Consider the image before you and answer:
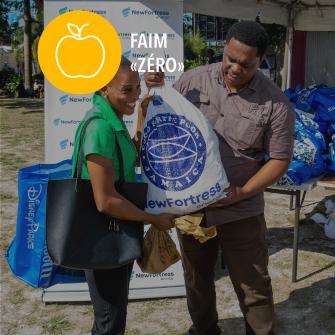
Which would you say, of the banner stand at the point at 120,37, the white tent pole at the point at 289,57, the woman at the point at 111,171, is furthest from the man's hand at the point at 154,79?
the white tent pole at the point at 289,57

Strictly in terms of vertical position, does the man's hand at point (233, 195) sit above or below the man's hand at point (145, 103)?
below

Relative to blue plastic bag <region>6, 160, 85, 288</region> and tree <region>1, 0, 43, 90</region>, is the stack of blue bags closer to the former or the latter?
blue plastic bag <region>6, 160, 85, 288</region>

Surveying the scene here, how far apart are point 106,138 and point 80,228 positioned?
0.35 meters

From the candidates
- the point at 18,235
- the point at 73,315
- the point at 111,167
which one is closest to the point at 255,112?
A: the point at 111,167

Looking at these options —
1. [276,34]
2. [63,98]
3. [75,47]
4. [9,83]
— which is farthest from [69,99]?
[9,83]

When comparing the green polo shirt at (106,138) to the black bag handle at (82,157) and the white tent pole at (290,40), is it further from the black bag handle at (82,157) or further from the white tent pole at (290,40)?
the white tent pole at (290,40)

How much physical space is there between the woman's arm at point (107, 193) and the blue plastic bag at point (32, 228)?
112 centimetres

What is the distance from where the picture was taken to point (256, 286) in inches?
94.3

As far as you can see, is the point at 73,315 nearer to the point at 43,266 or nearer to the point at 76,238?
the point at 43,266

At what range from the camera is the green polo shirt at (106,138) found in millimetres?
1705

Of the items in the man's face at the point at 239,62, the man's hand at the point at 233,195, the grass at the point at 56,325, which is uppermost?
the man's face at the point at 239,62

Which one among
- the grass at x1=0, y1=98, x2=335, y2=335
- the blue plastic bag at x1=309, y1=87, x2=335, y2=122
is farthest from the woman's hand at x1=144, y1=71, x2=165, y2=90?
the blue plastic bag at x1=309, y1=87, x2=335, y2=122

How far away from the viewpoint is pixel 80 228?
1.78 m

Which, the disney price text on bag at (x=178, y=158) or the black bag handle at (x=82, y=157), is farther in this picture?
the disney price text on bag at (x=178, y=158)
